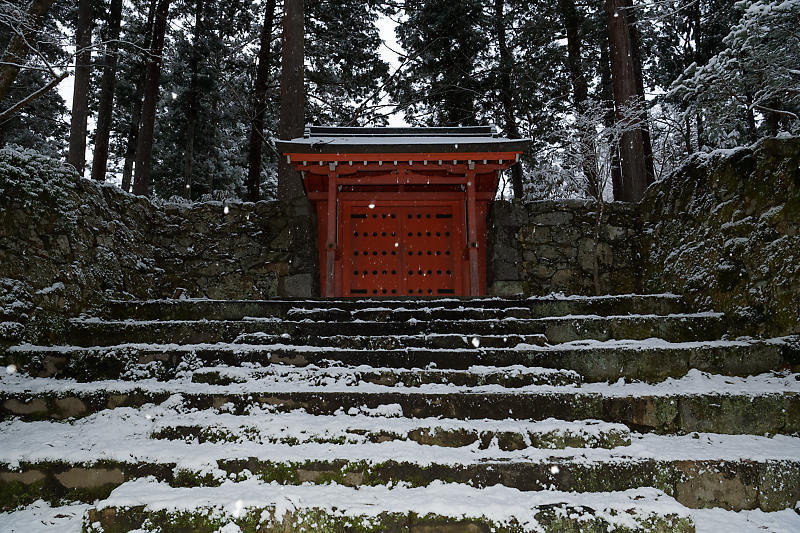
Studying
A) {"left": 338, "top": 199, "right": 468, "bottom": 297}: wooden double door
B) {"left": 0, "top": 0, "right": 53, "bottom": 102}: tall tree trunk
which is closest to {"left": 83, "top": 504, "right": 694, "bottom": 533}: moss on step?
{"left": 0, "top": 0, "right": 53, "bottom": 102}: tall tree trunk

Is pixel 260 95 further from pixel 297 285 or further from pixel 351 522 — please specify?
pixel 351 522

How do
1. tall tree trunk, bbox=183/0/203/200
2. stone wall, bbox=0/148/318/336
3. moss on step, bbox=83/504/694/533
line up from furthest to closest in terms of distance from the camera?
tall tree trunk, bbox=183/0/203/200 < stone wall, bbox=0/148/318/336 < moss on step, bbox=83/504/694/533

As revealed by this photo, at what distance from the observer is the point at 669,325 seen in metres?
4.14

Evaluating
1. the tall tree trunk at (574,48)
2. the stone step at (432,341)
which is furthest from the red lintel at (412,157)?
the tall tree trunk at (574,48)

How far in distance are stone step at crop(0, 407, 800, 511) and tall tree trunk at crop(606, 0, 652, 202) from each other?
7380mm

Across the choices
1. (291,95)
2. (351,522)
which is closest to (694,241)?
(351,522)

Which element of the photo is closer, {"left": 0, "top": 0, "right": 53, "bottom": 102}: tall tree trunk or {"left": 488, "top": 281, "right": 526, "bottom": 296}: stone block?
{"left": 0, "top": 0, "right": 53, "bottom": 102}: tall tree trunk

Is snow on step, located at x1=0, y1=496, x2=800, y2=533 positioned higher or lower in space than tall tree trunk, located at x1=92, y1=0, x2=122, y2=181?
lower

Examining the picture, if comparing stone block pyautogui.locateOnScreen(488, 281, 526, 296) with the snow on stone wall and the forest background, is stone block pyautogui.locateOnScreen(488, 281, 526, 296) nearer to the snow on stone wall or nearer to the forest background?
the snow on stone wall

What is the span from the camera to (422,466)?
2639 millimetres

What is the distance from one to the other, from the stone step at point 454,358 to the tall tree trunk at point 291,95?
6677 mm

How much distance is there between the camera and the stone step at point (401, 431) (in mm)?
2877

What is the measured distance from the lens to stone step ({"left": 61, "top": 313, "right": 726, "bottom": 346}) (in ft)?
13.6

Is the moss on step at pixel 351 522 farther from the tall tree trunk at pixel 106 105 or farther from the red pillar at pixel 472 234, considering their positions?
the tall tree trunk at pixel 106 105
